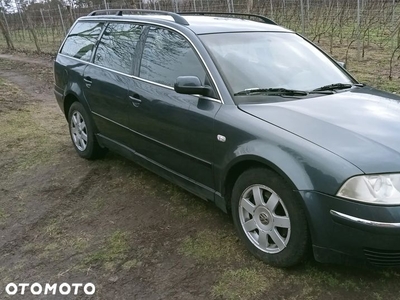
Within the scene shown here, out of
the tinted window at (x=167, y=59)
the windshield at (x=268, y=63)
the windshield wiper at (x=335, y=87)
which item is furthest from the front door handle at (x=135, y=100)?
the windshield wiper at (x=335, y=87)

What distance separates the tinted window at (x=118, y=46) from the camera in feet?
13.0

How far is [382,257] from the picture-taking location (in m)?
2.33

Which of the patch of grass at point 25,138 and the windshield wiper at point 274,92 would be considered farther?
the patch of grass at point 25,138

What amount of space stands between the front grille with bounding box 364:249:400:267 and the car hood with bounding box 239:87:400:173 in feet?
1.50

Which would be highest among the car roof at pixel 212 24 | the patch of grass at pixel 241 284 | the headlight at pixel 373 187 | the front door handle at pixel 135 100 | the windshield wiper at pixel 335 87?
the car roof at pixel 212 24

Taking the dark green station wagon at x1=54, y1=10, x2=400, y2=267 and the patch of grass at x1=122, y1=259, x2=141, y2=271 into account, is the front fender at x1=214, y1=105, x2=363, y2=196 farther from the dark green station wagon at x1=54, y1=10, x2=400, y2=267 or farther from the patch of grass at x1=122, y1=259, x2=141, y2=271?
the patch of grass at x1=122, y1=259, x2=141, y2=271

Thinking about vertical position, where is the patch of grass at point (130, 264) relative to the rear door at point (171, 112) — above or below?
below

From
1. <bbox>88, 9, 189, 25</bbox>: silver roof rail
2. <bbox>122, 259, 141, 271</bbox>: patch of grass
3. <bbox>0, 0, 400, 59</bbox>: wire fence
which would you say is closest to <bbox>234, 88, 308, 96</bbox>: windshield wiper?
<bbox>88, 9, 189, 25</bbox>: silver roof rail

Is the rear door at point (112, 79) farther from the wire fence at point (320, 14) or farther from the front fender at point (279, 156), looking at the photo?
the wire fence at point (320, 14)

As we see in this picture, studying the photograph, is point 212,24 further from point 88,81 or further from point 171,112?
point 88,81

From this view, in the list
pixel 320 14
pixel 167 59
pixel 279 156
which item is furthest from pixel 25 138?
pixel 320 14

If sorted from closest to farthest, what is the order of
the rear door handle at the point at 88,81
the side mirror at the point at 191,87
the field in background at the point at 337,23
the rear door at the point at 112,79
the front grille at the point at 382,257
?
the front grille at the point at 382,257
the side mirror at the point at 191,87
the rear door at the point at 112,79
the rear door handle at the point at 88,81
the field in background at the point at 337,23

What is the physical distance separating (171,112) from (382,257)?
1.86 m

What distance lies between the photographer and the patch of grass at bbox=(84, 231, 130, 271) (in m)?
3.00
